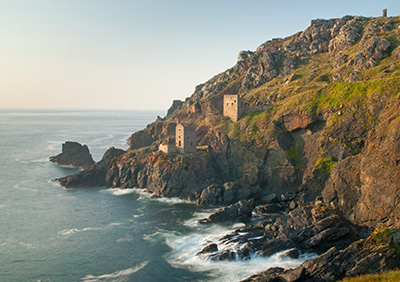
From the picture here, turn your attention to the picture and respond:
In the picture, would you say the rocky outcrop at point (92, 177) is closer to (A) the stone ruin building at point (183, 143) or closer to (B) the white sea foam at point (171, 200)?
(A) the stone ruin building at point (183, 143)

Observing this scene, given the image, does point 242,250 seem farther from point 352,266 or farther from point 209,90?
point 209,90

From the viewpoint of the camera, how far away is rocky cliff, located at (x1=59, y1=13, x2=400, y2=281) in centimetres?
5805

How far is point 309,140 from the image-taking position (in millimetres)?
76688

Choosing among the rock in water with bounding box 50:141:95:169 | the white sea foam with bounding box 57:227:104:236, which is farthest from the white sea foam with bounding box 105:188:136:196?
the rock in water with bounding box 50:141:95:169

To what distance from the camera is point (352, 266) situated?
118 ft

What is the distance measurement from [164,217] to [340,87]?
53.7 m

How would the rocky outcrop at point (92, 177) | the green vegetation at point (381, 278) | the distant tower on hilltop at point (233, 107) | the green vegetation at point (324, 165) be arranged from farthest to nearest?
the distant tower on hilltop at point (233, 107), the rocky outcrop at point (92, 177), the green vegetation at point (324, 165), the green vegetation at point (381, 278)

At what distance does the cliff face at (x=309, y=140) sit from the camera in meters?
58.4

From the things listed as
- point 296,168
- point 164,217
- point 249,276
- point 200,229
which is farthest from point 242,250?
point 296,168

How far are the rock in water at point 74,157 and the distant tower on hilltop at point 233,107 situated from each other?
2085 inches

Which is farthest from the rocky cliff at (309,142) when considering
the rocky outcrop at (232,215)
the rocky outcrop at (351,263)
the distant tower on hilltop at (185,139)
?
the distant tower on hilltop at (185,139)

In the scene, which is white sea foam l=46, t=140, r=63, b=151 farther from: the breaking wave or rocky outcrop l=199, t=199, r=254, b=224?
the breaking wave

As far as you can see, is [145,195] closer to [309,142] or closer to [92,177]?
[92,177]

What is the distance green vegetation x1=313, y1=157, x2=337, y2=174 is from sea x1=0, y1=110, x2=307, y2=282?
85.0 ft
